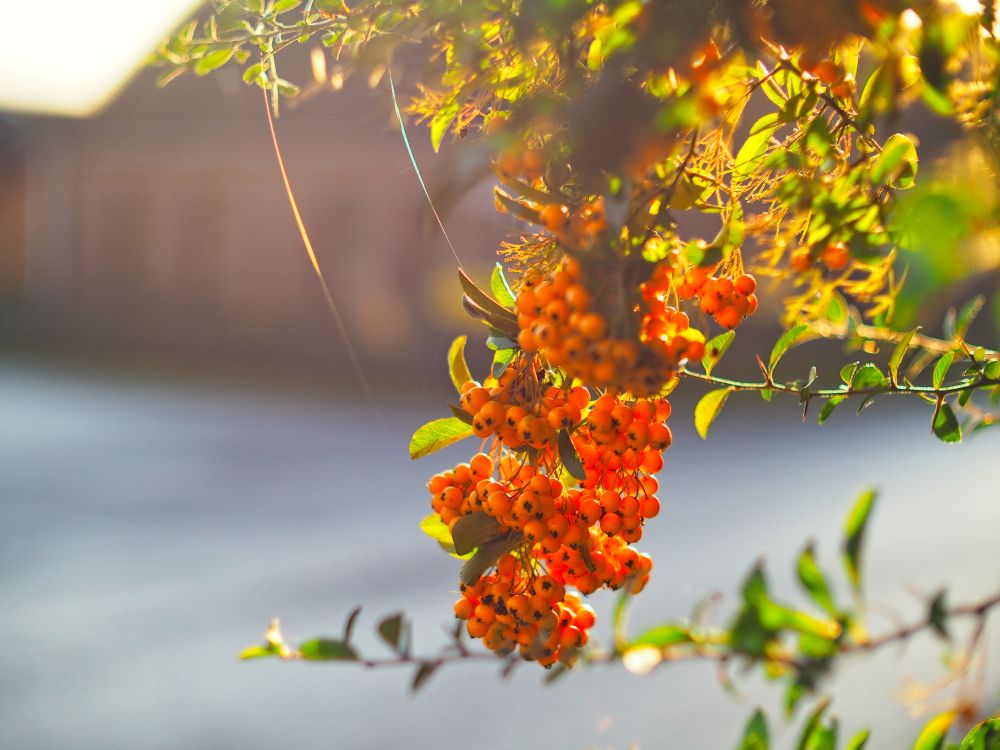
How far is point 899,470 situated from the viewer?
14.2ft

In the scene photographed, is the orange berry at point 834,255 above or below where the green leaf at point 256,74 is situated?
below

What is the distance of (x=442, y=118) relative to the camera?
17.6 inches

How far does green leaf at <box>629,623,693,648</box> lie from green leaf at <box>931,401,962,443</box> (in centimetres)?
26

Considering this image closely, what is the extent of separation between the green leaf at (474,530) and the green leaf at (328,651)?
0.30 ft

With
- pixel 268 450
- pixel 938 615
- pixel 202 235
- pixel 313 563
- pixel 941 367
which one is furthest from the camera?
pixel 202 235

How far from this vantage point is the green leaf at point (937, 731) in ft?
1.13

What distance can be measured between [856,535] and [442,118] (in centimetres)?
29

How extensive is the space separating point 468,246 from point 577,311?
461cm

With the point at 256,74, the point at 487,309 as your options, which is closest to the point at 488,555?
the point at 487,309

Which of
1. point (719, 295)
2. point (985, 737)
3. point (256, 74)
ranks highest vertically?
point (256, 74)

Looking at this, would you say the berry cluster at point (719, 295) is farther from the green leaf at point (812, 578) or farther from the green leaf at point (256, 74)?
the green leaf at point (256, 74)

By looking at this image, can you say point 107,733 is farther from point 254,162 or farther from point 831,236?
point 254,162

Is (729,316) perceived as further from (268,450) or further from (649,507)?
(268,450)

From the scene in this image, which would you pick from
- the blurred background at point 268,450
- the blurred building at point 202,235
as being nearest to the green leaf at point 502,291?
the blurred background at point 268,450
